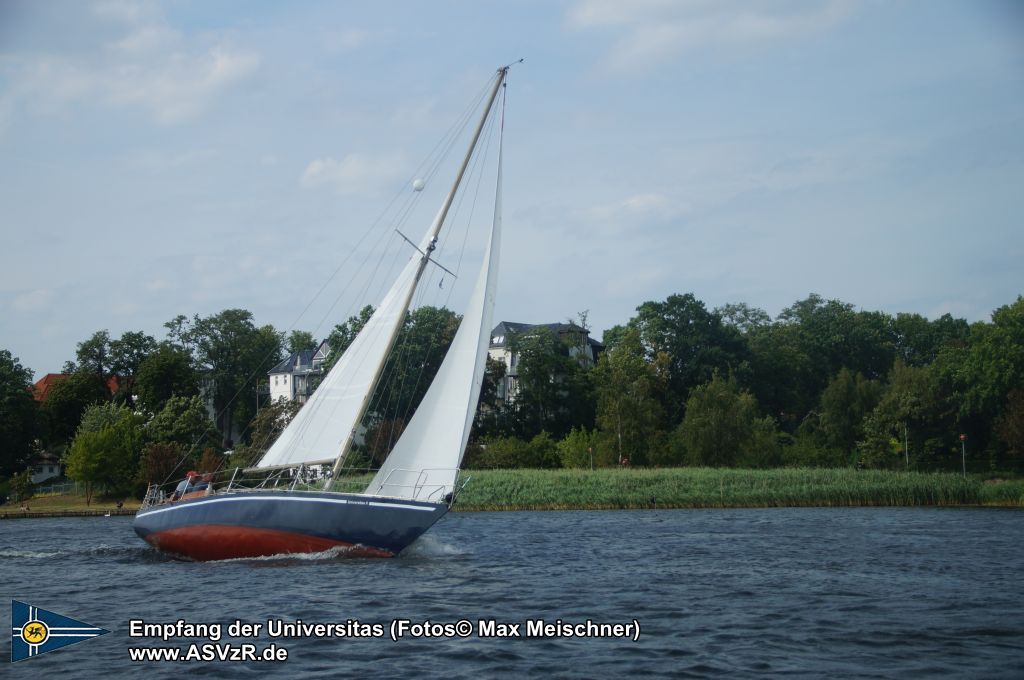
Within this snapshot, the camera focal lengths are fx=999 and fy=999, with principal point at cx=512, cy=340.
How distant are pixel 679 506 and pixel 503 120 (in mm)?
30538

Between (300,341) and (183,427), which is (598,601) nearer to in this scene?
(183,427)

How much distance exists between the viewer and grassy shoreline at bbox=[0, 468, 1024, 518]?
163 feet

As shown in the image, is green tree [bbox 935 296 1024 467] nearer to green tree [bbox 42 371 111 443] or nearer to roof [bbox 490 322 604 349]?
roof [bbox 490 322 604 349]

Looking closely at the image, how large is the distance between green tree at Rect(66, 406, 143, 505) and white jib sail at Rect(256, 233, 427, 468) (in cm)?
4383

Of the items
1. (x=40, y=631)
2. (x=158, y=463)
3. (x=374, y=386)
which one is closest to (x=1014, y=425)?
(x=374, y=386)

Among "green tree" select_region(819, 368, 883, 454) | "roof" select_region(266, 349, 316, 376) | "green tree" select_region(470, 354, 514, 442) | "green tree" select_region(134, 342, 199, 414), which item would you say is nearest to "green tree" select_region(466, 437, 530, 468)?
"green tree" select_region(470, 354, 514, 442)

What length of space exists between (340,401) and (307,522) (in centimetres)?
352

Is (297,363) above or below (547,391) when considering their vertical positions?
above

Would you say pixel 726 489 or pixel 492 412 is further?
pixel 492 412

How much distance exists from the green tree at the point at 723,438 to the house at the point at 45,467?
5689 cm

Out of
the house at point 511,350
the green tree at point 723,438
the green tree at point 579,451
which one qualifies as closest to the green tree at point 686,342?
the house at point 511,350

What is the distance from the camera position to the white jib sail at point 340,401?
2686cm

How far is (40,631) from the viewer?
17.0 m

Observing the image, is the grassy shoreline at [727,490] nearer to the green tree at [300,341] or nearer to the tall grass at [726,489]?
the tall grass at [726,489]
